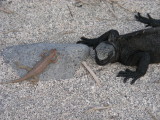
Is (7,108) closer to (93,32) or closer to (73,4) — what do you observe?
(93,32)

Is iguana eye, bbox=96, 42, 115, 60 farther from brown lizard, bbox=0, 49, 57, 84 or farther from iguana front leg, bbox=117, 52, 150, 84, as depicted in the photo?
brown lizard, bbox=0, 49, 57, 84

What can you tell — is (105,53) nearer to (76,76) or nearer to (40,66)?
(76,76)

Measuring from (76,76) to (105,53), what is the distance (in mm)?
523

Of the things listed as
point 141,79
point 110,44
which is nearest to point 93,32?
point 110,44

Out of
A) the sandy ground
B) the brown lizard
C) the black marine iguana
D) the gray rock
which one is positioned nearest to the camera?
the sandy ground

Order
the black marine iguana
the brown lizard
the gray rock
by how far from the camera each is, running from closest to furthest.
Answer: the brown lizard, the gray rock, the black marine iguana

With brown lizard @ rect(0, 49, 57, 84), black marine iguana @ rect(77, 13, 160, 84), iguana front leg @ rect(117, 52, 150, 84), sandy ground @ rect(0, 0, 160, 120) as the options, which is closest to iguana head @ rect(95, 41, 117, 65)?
black marine iguana @ rect(77, 13, 160, 84)

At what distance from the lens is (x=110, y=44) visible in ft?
14.5

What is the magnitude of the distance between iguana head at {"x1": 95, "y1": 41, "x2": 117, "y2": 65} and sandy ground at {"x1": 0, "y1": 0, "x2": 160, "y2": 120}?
0.13 m

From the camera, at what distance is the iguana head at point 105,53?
419 centimetres

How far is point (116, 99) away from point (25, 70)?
129 centimetres

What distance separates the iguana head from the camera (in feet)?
13.7

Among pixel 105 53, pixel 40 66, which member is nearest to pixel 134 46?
pixel 105 53

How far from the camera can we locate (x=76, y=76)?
4.15m
